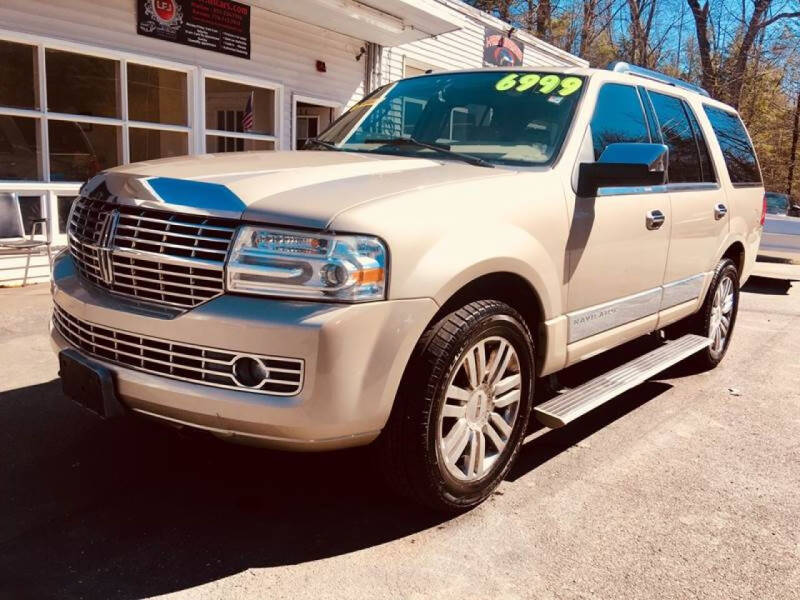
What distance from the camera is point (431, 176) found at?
2922mm

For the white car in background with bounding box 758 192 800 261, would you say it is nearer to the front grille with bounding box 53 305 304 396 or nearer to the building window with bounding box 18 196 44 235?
the building window with bounding box 18 196 44 235

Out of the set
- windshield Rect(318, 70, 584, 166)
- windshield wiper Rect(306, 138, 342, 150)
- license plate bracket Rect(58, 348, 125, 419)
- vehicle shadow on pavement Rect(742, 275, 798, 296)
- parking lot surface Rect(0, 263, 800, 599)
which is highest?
windshield Rect(318, 70, 584, 166)

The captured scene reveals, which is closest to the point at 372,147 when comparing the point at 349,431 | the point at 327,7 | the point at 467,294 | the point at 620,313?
the point at 467,294

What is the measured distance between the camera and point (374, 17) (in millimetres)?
10758

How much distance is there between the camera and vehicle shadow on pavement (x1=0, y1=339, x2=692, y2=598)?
2492 mm

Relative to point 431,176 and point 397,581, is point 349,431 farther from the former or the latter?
point 431,176

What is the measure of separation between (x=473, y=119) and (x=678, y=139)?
1588 millimetres

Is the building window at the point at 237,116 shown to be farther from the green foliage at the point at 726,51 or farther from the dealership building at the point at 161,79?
the green foliage at the point at 726,51

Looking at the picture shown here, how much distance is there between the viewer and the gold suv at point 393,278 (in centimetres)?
237

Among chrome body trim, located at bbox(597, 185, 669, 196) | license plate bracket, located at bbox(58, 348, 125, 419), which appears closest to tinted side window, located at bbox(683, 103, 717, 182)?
chrome body trim, located at bbox(597, 185, 669, 196)

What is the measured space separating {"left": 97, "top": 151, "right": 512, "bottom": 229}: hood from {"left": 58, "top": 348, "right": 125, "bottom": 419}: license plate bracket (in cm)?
63

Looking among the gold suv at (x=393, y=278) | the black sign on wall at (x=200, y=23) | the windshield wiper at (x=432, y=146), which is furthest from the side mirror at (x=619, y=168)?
the black sign on wall at (x=200, y=23)

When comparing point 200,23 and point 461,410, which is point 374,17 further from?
point 461,410

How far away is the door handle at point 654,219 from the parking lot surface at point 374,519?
1.15m
